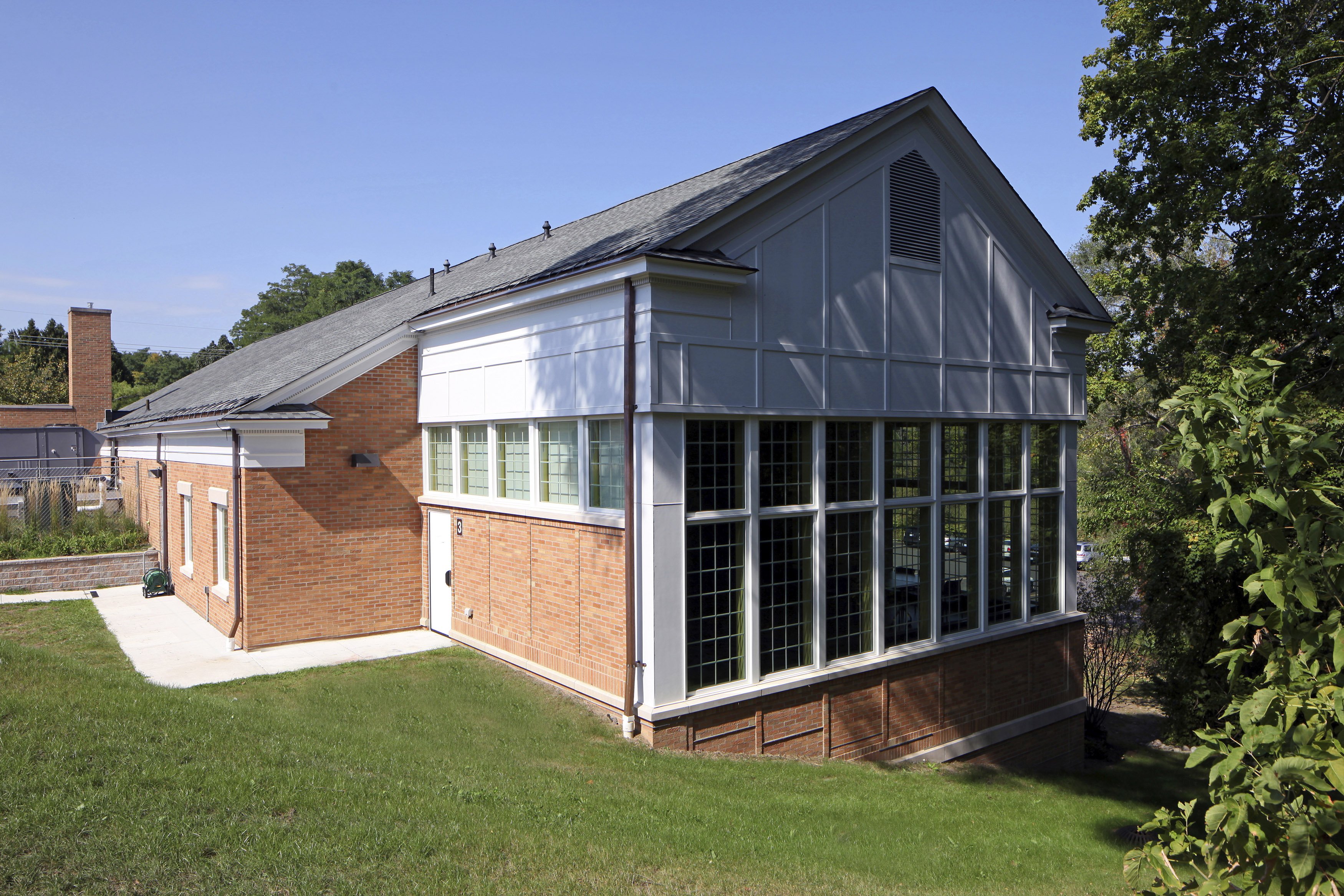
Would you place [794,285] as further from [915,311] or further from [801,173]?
[915,311]

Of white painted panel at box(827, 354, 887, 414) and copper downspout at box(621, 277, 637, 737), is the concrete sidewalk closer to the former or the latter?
copper downspout at box(621, 277, 637, 737)

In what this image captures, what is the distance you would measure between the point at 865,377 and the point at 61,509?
60.7 ft

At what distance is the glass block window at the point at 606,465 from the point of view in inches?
417

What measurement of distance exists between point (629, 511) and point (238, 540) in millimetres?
7051

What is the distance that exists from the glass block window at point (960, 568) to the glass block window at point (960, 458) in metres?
0.30

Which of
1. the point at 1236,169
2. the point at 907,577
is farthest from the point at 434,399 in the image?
the point at 1236,169

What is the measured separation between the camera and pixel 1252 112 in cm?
1591

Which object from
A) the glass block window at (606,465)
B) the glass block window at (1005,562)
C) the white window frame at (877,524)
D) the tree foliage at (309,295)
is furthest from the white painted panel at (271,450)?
the tree foliage at (309,295)

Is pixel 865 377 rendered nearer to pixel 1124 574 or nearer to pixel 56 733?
pixel 56 733

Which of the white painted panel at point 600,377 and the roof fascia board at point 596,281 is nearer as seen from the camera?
the roof fascia board at point 596,281

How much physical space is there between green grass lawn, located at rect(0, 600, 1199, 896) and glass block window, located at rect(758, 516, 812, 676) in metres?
1.38

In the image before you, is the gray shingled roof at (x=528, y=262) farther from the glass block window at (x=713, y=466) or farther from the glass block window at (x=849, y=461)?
the glass block window at (x=849, y=461)

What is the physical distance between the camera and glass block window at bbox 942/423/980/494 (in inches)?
521

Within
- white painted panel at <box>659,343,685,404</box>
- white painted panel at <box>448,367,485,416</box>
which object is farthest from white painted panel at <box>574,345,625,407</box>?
white painted panel at <box>448,367,485,416</box>
